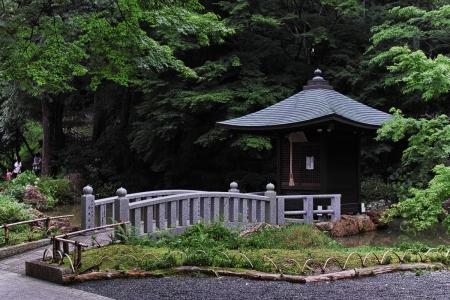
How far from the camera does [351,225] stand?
13977mm

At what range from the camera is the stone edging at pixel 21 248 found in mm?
8719

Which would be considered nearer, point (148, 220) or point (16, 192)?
point (148, 220)

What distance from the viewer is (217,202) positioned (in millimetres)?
11438

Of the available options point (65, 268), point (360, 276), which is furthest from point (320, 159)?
point (65, 268)

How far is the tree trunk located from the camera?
81.8 feet

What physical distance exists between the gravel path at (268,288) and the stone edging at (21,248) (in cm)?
289

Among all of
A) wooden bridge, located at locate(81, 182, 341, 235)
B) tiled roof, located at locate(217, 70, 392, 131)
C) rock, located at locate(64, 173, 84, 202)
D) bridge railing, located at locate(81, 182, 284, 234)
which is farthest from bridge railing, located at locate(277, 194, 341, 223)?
rock, located at locate(64, 173, 84, 202)

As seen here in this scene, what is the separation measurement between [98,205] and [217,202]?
2806 millimetres

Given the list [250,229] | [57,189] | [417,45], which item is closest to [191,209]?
[250,229]

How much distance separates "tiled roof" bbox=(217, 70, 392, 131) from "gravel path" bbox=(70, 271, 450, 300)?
7317 mm

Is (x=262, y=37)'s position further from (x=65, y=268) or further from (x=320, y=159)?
(x=65, y=268)

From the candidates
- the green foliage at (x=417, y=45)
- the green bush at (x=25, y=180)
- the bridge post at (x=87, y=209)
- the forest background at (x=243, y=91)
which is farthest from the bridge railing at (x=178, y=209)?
the green bush at (x=25, y=180)

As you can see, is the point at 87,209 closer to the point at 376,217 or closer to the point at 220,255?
the point at 220,255

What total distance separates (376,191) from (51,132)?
17605 millimetres
